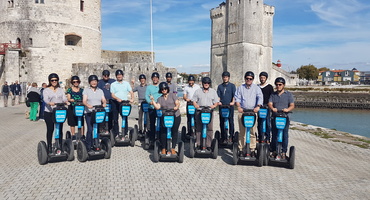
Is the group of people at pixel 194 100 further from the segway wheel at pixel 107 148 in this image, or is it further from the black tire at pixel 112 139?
the segway wheel at pixel 107 148

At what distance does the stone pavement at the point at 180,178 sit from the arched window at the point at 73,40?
24.7 metres

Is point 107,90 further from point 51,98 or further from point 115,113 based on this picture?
point 51,98

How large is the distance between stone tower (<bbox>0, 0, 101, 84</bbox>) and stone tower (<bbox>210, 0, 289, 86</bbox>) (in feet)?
94.0

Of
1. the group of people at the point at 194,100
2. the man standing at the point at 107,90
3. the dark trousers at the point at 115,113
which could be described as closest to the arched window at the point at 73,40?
the man standing at the point at 107,90

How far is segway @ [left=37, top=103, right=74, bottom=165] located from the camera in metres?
5.91

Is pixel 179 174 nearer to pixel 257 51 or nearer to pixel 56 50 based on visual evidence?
pixel 56 50

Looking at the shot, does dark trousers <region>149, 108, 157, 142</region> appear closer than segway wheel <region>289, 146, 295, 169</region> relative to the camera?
No

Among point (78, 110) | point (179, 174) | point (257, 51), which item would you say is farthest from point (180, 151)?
point (257, 51)

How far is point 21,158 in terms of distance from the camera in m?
6.54

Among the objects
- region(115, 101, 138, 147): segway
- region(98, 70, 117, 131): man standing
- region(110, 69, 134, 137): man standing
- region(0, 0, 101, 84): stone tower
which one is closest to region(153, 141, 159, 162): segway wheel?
region(115, 101, 138, 147): segway

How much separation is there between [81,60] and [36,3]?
6971mm

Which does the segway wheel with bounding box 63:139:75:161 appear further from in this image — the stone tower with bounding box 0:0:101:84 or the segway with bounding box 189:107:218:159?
the stone tower with bounding box 0:0:101:84

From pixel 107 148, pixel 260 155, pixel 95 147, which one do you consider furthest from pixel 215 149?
pixel 95 147

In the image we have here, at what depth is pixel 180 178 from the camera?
17.1 feet
